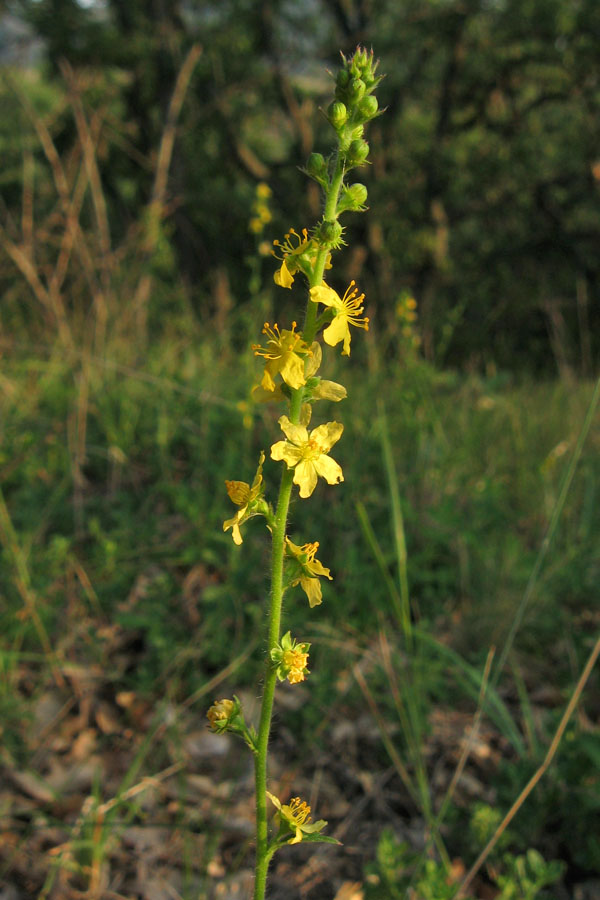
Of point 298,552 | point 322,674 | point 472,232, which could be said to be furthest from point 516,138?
point 298,552

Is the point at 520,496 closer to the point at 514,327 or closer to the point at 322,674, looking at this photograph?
the point at 322,674

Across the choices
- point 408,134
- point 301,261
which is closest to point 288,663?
point 301,261

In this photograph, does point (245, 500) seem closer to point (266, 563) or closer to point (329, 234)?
point (329, 234)

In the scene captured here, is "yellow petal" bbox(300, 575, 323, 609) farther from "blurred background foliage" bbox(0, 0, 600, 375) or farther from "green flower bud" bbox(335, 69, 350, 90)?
"blurred background foliage" bbox(0, 0, 600, 375)

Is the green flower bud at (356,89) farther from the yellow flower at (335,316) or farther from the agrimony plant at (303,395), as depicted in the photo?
the yellow flower at (335,316)

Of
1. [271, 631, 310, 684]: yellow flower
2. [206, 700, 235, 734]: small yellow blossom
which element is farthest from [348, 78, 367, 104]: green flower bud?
[206, 700, 235, 734]: small yellow blossom

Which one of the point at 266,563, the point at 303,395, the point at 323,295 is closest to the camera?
the point at 323,295
